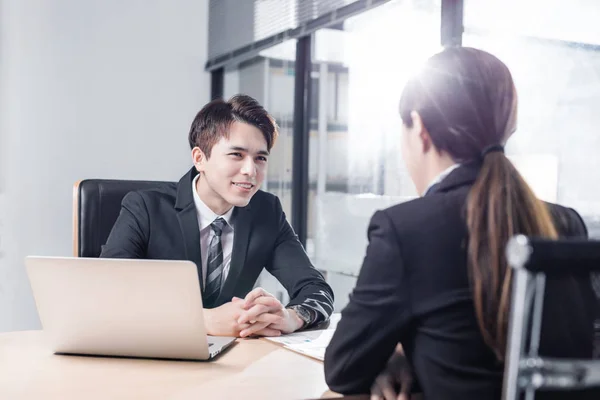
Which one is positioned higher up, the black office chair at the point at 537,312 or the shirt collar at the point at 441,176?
the shirt collar at the point at 441,176

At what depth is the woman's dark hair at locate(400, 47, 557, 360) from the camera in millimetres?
1004

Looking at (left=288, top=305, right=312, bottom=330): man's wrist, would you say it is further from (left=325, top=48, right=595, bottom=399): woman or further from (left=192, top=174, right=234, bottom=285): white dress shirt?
(left=325, top=48, right=595, bottom=399): woman

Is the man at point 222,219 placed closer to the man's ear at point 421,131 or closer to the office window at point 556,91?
the office window at point 556,91

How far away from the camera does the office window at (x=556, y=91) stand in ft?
6.61

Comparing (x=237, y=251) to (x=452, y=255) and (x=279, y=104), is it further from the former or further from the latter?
(x=279, y=104)

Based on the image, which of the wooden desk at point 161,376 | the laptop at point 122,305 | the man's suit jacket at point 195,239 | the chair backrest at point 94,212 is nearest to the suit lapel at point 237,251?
the man's suit jacket at point 195,239

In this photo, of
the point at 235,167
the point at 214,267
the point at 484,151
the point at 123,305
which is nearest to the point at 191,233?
the point at 214,267

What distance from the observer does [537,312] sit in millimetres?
813

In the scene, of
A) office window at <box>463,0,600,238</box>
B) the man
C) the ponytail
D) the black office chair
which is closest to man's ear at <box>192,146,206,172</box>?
the man

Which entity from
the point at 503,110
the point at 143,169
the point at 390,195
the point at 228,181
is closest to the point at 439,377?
the point at 503,110

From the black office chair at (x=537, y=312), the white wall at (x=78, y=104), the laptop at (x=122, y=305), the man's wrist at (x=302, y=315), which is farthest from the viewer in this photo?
the white wall at (x=78, y=104)

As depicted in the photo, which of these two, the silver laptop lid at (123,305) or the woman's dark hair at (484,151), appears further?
the silver laptop lid at (123,305)

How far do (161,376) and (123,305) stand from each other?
0.53 ft

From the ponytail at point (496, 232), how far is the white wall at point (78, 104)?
3524 mm
